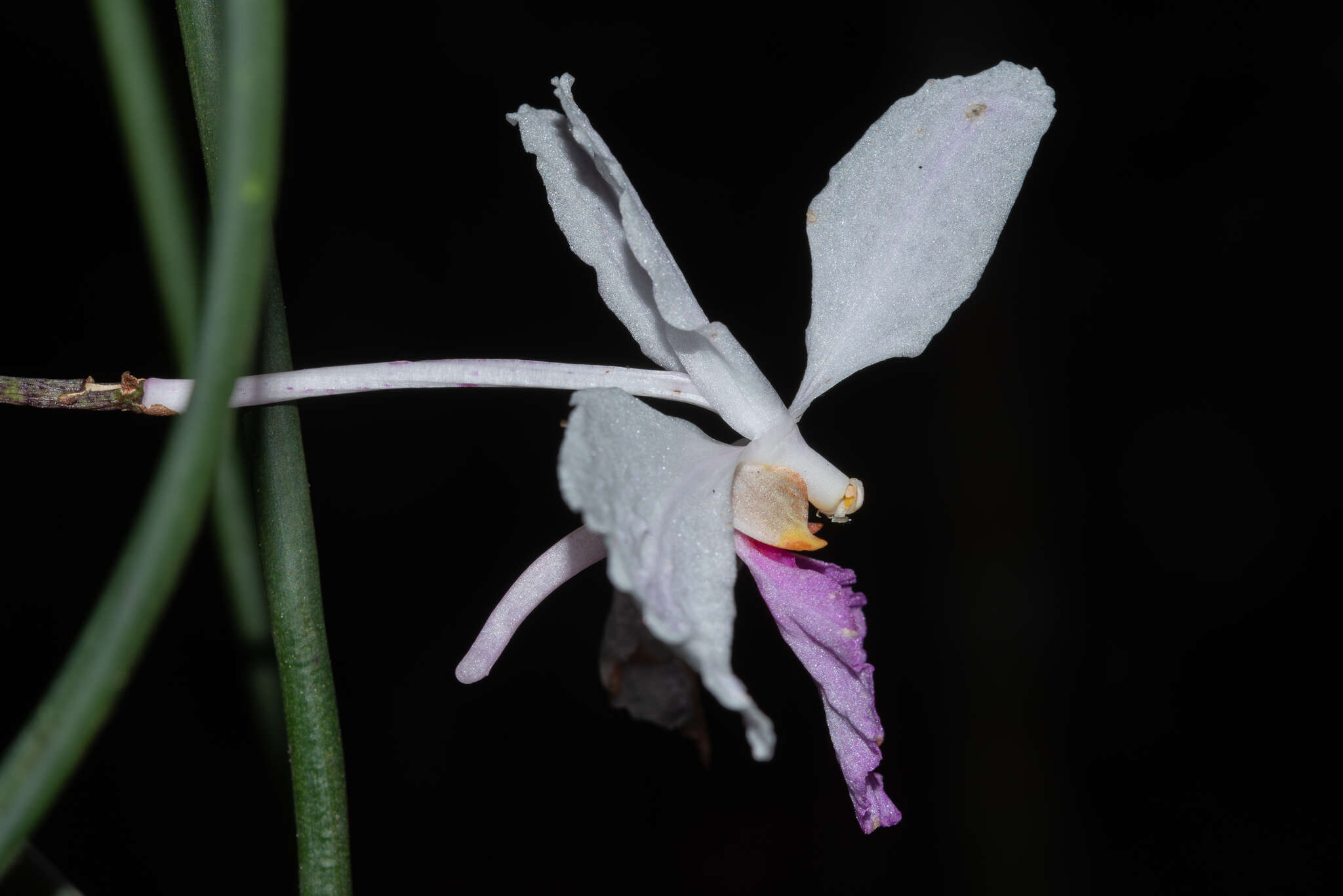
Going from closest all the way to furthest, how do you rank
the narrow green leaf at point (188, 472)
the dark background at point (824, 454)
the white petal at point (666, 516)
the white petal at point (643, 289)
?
the narrow green leaf at point (188, 472) < the white petal at point (666, 516) < the white petal at point (643, 289) < the dark background at point (824, 454)

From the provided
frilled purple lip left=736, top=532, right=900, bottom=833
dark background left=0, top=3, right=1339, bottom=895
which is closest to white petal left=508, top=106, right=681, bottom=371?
frilled purple lip left=736, top=532, right=900, bottom=833

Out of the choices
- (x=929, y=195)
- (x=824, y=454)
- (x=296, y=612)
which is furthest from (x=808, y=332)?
(x=824, y=454)

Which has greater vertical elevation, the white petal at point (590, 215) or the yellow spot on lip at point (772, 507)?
the white petal at point (590, 215)

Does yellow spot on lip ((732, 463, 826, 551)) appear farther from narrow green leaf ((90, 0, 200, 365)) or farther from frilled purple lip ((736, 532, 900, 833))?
narrow green leaf ((90, 0, 200, 365))

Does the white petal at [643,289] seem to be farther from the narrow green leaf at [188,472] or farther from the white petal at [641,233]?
the narrow green leaf at [188,472]

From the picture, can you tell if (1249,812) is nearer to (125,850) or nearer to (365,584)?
(365,584)

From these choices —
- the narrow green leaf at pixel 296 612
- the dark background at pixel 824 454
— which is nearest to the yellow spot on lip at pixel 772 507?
the narrow green leaf at pixel 296 612

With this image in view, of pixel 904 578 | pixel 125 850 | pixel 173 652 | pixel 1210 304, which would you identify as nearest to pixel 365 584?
pixel 173 652
